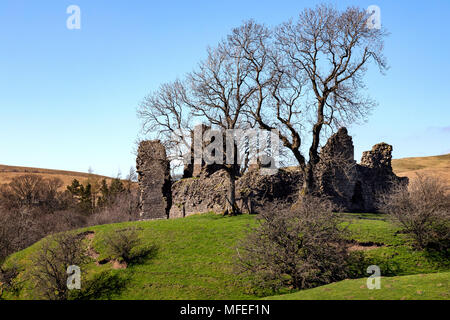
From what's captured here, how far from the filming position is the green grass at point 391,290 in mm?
13297

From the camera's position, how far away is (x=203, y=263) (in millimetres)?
20391

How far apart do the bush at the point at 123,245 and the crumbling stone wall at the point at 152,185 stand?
54.8 ft

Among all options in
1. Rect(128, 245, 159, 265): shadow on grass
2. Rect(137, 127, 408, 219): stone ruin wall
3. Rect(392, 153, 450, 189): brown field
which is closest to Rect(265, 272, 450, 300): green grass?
Rect(128, 245, 159, 265): shadow on grass

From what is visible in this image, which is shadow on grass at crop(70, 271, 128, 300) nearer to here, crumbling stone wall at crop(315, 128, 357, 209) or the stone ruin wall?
the stone ruin wall

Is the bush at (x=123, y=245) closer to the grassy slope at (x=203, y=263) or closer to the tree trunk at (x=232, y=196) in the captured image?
the grassy slope at (x=203, y=263)

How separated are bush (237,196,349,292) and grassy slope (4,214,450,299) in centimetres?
118

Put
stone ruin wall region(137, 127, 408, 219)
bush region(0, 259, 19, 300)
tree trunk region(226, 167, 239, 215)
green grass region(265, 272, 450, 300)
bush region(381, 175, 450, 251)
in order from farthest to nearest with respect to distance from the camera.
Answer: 1. stone ruin wall region(137, 127, 408, 219)
2. tree trunk region(226, 167, 239, 215)
3. bush region(0, 259, 19, 300)
4. bush region(381, 175, 450, 251)
5. green grass region(265, 272, 450, 300)

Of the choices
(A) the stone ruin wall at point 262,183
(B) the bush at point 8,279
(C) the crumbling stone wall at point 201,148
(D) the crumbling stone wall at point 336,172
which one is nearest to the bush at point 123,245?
(B) the bush at point 8,279

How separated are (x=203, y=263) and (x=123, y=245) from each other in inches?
195

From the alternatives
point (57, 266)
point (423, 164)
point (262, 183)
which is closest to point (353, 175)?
point (262, 183)

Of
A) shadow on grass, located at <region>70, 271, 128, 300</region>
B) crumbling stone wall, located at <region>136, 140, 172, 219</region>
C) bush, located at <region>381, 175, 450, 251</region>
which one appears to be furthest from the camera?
crumbling stone wall, located at <region>136, 140, 172, 219</region>

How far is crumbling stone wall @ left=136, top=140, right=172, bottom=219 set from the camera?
40.4m
